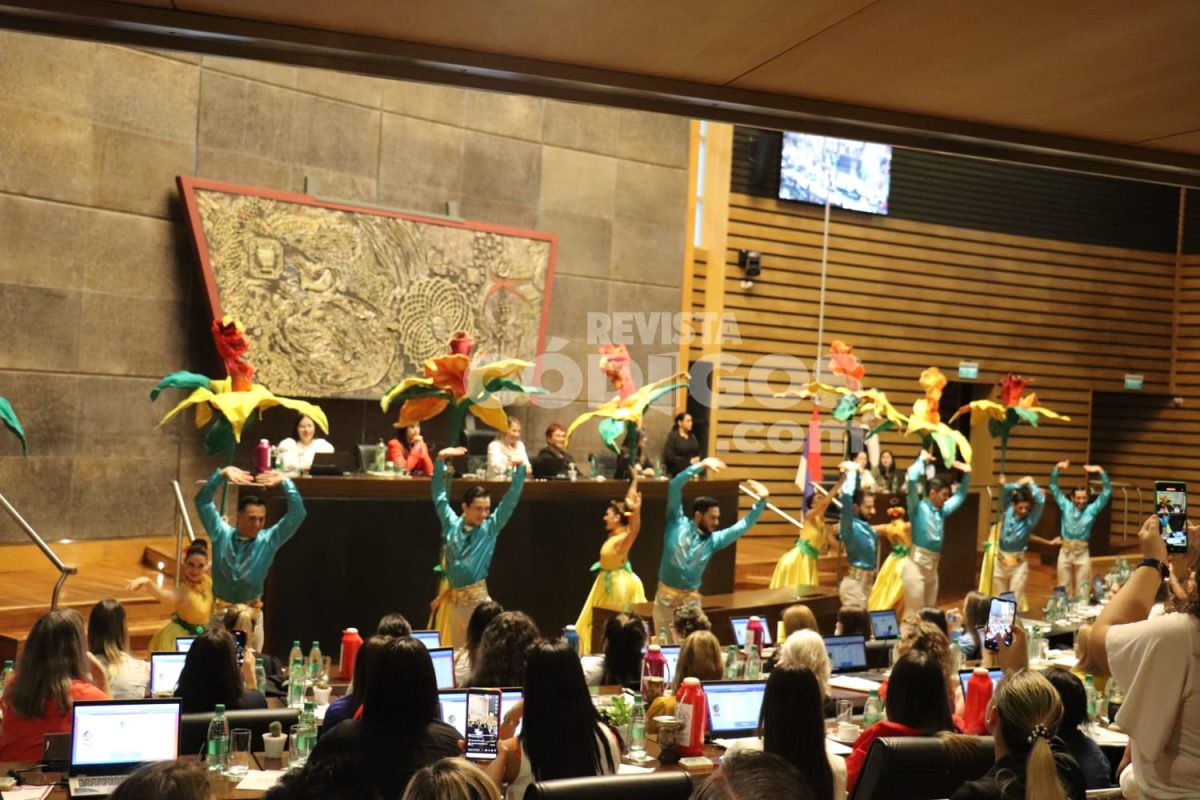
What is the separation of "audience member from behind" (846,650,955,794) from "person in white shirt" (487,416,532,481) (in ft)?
20.5

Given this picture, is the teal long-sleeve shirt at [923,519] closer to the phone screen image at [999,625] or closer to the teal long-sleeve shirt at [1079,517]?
the teal long-sleeve shirt at [1079,517]

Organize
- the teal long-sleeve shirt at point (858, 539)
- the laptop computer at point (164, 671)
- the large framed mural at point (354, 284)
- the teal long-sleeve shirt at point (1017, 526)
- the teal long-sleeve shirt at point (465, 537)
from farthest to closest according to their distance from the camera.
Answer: the teal long-sleeve shirt at point (1017, 526), the large framed mural at point (354, 284), the teal long-sleeve shirt at point (858, 539), the teal long-sleeve shirt at point (465, 537), the laptop computer at point (164, 671)

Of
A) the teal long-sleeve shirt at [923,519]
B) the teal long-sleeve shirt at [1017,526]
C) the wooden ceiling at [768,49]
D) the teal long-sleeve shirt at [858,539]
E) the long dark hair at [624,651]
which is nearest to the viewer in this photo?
the wooden ceiling at [768,49]

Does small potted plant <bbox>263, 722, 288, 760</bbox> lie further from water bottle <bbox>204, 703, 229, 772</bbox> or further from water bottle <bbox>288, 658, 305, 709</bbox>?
water bottle <bbox>288, 658, 305, 709</bbox>

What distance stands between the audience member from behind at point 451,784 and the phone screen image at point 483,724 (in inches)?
71.8

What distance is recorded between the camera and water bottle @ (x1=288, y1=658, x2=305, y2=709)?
16.9 feet

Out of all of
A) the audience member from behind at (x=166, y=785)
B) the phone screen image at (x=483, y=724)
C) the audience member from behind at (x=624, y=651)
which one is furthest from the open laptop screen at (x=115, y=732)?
the audience member from behind at (x=624, y=651)

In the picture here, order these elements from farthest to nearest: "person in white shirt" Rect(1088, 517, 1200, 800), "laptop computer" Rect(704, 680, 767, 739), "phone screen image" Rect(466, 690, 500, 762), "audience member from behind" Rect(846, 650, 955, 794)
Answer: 1. "laptop computer" Rect(704, 680, 767, 739)
2. "phone screen image" Rect(466, 690, 500, 762)
3. "audience member from behind" Rect(846, 650, 955, 794)
4. "person in white shirt" Rect(1088, 517, 1200, 800)

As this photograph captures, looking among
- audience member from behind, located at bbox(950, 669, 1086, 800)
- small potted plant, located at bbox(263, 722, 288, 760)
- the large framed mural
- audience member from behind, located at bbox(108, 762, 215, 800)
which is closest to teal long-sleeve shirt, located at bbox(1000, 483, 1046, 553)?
the large framed mural

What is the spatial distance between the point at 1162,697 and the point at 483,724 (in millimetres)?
2184

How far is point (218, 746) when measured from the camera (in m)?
3.92

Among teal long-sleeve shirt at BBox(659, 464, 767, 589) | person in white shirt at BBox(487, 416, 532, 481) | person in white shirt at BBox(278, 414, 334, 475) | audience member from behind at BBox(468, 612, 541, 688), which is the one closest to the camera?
audience member from behind at BBox(468, 612, 541, 688)

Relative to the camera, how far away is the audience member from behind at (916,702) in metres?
3.86

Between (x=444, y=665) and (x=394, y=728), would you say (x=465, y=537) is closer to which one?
(x=444, y=665)
